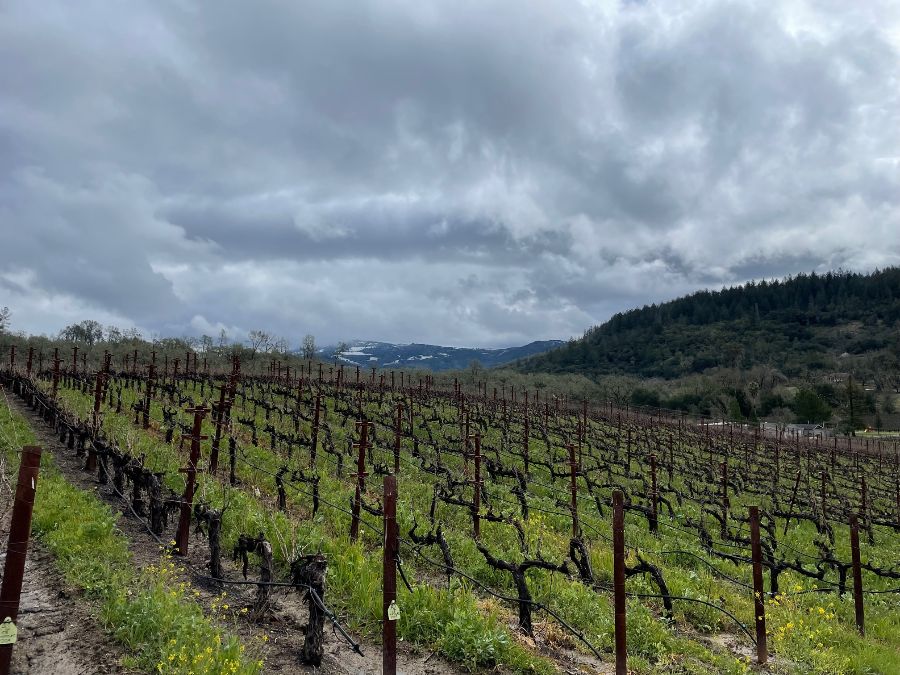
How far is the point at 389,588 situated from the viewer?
474 centimetres

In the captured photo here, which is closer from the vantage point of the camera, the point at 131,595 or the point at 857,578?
the point at 131,595

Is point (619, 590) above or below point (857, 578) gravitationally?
above

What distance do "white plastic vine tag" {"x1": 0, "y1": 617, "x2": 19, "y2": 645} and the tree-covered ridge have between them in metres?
151

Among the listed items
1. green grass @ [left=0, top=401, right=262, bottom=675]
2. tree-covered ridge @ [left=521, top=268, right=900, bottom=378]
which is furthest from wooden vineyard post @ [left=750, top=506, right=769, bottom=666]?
tree-covered ridge @ [left=521, top=268, right=900, bottom=378]

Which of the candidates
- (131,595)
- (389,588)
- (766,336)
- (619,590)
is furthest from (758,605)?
(766,336)


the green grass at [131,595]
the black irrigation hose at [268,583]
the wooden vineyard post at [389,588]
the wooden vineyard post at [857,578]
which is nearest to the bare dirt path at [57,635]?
the green grass at [131,595]

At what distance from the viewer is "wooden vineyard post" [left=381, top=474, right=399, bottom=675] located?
463 centimetres

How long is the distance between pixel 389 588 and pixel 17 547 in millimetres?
2782

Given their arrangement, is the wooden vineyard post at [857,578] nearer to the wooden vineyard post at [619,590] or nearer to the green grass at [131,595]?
the wooden vineyard post at [619,590]

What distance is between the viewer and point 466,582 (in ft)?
25.5

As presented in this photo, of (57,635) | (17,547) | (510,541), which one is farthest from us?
(510,541)

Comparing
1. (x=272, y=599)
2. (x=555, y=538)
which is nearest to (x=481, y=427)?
(x=555, y=538)

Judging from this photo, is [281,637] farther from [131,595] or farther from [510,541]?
[510,541]

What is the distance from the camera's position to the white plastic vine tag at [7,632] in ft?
12.9
